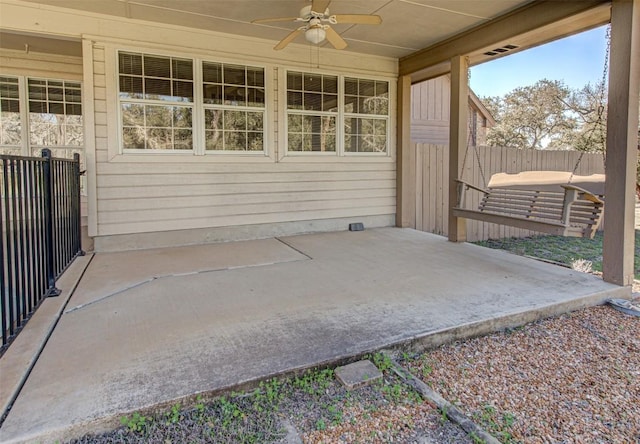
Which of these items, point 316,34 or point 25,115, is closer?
point 316,34

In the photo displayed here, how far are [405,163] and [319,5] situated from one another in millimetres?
3606

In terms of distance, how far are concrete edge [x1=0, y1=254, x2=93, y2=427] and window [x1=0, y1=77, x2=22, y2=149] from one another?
3829 millimetres

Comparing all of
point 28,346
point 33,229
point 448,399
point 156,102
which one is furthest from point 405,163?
point 28,346

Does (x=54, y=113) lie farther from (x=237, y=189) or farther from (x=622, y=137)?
(x=622, y=137)

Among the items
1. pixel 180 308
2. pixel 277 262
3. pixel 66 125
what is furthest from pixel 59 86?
pixel 180 308

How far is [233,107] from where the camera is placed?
18.3ft

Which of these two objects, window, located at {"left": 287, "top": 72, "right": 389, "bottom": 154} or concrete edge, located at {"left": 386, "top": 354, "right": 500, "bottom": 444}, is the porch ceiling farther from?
concrete edge, located at {"left": 386, "top": 354, "right": 500, "bottom": 444}

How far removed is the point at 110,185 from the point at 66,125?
2349 mm

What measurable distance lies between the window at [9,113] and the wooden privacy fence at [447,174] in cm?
649

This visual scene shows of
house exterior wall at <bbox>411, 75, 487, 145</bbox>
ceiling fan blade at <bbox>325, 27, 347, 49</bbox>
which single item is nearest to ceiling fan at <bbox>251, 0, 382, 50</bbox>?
ceiling fan blade at <bbox>325, 27, 347, 49</bbox>

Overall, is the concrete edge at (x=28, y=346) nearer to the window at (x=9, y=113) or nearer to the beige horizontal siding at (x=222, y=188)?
the beige horizontal siding at (x=222, y=188)

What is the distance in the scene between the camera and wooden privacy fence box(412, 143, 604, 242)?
23.2ft

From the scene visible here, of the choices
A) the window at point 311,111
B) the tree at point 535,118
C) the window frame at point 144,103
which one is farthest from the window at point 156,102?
the tree at point 535,118

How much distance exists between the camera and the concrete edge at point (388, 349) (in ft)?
5.42
